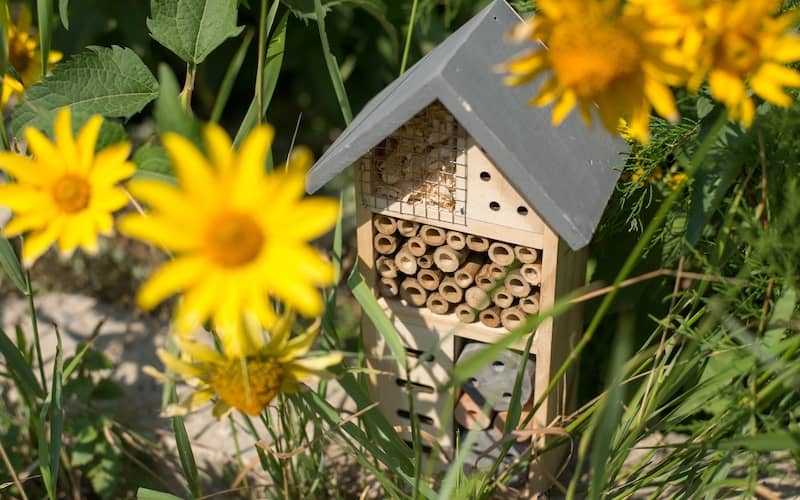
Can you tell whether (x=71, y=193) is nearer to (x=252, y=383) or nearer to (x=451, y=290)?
(x=252, y=383)

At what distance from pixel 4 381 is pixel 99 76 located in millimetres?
836

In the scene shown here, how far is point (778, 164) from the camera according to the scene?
45.1 inches

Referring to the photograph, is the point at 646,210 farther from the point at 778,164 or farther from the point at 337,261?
the point at 337,261

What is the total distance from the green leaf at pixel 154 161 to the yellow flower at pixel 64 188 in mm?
83

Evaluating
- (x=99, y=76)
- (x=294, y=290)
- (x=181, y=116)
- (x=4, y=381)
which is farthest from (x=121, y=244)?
(x=294, y=290)

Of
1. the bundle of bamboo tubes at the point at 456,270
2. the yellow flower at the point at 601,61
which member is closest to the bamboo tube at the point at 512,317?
the bundle of bamboo tubes at the point at 456,270

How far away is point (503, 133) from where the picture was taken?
1090 millimetres

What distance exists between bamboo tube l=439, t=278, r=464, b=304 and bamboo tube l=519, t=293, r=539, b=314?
0.30ft

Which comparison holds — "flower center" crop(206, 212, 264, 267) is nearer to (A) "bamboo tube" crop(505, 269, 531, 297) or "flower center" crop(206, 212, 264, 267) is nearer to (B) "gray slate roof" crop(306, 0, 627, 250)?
(B) "gray slate roof" crop(306, 0, 627, 250)

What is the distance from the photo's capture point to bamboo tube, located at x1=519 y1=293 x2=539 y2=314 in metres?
1.28

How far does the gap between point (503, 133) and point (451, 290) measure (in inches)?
12.4

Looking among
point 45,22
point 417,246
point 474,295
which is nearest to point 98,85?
point 45,22

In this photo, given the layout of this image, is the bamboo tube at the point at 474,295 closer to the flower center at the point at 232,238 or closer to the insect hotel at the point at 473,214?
the insect hotel at the point at 473,214

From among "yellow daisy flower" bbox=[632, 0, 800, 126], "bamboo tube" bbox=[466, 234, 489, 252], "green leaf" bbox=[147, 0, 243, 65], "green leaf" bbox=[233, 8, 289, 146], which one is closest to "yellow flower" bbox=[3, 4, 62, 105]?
"green leaf" bbox=[147, 0, 243, 65]
